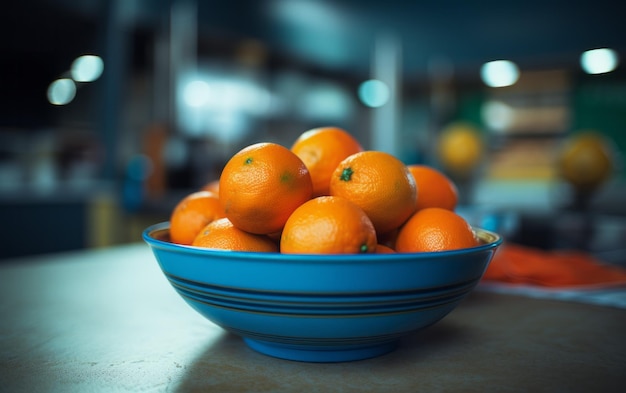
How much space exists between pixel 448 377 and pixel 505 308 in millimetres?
334

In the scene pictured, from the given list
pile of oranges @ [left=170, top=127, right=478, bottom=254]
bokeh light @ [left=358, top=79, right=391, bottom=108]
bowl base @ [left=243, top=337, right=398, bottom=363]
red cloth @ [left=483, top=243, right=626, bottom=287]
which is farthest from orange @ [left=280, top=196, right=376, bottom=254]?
bokeh light @ [left=358, top=79, right=391, bottom=108]

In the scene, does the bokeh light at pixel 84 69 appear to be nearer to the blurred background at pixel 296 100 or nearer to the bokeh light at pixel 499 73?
the blurred background at pixel 296 100

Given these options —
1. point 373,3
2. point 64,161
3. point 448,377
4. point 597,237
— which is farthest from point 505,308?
point 373,3

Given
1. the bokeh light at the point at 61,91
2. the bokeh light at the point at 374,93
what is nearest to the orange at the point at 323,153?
→ the bokeh light at the point at 61,91

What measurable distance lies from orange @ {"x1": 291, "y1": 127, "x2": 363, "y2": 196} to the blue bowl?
219 millimetres

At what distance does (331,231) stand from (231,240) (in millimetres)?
123

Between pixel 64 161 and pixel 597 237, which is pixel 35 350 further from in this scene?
pixel 64 161

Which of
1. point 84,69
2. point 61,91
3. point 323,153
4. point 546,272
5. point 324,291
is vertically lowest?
point 546,272

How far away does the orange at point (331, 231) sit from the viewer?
1.55ft

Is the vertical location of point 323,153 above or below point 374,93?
below

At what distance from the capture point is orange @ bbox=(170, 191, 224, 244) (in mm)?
643


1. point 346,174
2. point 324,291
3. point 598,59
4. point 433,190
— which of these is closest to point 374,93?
point 598,59

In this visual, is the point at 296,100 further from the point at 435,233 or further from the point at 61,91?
the point at 435,233

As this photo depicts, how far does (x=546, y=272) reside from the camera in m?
0.95
